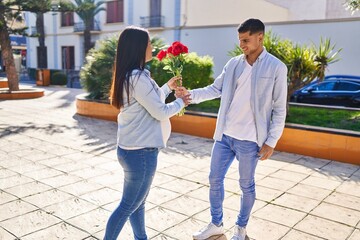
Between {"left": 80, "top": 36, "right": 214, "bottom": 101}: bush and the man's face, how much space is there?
5774 millimetres

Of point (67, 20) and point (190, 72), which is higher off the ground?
point (67, 20)

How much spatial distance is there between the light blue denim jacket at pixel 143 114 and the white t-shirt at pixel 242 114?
2.00ft

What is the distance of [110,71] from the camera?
9422mm

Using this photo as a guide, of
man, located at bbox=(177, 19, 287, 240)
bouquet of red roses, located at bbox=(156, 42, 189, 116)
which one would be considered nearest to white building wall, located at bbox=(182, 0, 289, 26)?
bouquet of red roses, located at bbox=(156, 42, 189, 116)

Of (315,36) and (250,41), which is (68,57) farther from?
(250,41)

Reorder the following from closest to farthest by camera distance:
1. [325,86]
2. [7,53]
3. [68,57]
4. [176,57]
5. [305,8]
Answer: [176,57] → [325,86] → [7,53] → [305,8] → [68,57]

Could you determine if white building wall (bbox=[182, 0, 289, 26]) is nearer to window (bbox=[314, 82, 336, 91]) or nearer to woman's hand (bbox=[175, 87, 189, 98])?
window (bbox=[314, 82, 336, 91])

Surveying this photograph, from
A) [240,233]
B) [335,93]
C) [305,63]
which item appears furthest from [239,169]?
[335,93]

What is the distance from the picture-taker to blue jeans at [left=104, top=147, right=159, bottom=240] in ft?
7.80

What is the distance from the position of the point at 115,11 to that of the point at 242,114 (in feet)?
84.7

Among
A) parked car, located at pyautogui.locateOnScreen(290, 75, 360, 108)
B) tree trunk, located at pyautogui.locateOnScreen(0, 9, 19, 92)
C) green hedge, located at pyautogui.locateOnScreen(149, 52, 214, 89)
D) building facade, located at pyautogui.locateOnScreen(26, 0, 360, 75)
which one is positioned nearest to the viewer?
green hedge, located at pyautogui.locateOnScreen(149, 52, 214, 89)

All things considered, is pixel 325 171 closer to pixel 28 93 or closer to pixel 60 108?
pixel 60 108

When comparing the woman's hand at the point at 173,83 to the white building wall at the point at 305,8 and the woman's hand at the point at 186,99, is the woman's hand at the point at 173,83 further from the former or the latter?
the white building wall at the point at 305,8

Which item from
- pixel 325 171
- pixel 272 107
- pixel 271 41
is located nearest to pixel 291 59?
pixel 271 41
